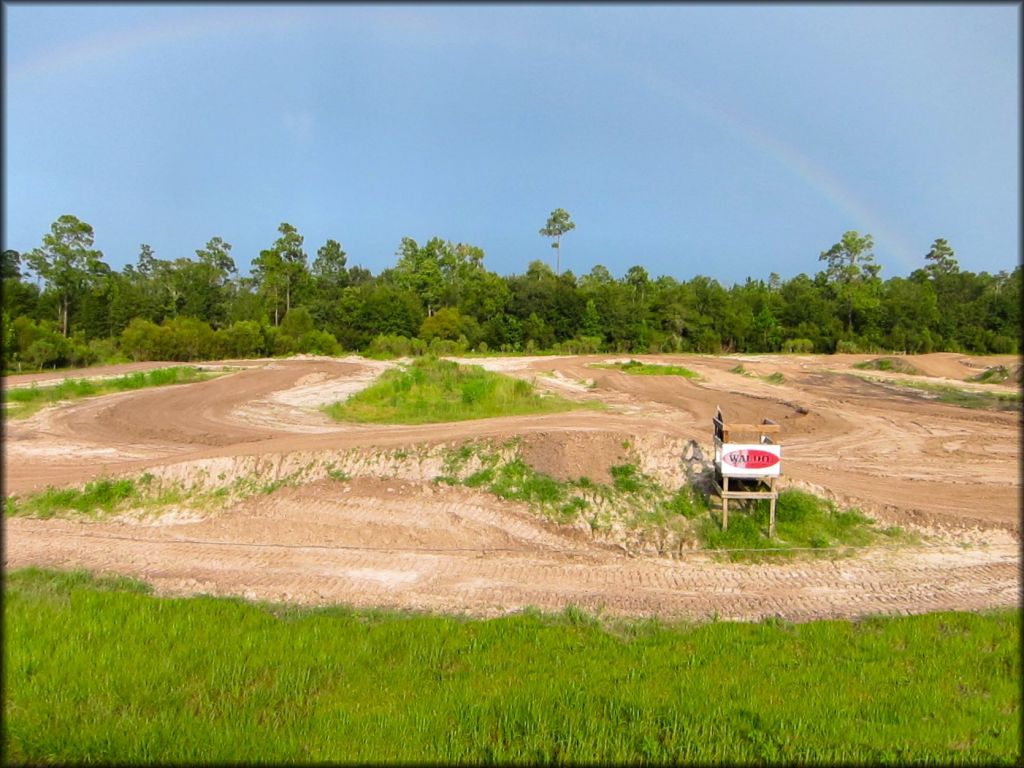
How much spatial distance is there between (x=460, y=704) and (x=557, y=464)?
897 centimetres

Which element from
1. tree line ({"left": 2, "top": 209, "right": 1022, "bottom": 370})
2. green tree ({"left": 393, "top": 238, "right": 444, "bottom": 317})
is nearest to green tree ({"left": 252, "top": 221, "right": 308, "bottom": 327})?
tree line ({"left": 2, "top": 209, "right": 1022, "bottom": 370})

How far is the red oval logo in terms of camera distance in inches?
424

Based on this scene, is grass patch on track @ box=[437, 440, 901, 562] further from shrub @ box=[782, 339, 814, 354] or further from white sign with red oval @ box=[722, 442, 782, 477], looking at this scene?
shrub @ box=[782, 339, 814, 354]

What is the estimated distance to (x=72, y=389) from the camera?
27.6m

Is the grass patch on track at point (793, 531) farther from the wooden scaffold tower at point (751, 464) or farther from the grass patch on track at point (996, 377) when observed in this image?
the grass patch on track at point (996, 377)

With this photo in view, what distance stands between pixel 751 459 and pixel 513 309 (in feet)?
233

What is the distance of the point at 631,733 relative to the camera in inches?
170

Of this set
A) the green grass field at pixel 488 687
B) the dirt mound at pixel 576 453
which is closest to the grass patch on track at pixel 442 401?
the dirt mound at pixel 576 453

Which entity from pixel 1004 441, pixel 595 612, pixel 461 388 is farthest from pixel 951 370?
pixel 595 612

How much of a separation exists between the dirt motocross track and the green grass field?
129 cm

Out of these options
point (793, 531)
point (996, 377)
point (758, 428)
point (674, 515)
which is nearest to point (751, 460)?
point (758, 428)

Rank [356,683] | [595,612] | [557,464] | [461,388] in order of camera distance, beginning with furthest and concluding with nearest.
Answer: [461,388] < [557,464] < [595,612] < [356,683]

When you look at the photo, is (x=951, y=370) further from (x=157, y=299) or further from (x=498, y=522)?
(x=157, y=299)

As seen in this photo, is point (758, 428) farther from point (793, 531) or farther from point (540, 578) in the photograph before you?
point (540, 578)
